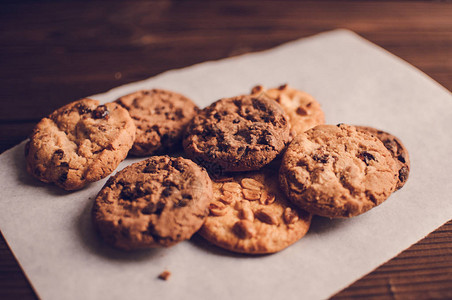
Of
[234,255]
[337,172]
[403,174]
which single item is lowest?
[234,255]

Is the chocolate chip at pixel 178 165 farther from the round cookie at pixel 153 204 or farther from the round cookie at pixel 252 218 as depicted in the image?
the round cookie at pixel 252 218

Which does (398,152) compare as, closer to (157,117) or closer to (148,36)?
(157,117)

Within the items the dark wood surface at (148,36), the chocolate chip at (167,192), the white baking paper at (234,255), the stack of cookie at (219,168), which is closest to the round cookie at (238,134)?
the stack of cookie at (219,168)

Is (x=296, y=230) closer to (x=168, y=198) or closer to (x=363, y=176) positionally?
(x=363, y=176)

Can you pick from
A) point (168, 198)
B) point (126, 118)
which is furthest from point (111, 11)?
point (168, 198)

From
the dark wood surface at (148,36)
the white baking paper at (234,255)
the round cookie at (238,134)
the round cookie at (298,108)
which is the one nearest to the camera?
the white baking paper at (234,255)

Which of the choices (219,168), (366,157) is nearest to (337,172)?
Answer: (366,157)

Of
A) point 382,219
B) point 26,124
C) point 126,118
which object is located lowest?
point 382,219
